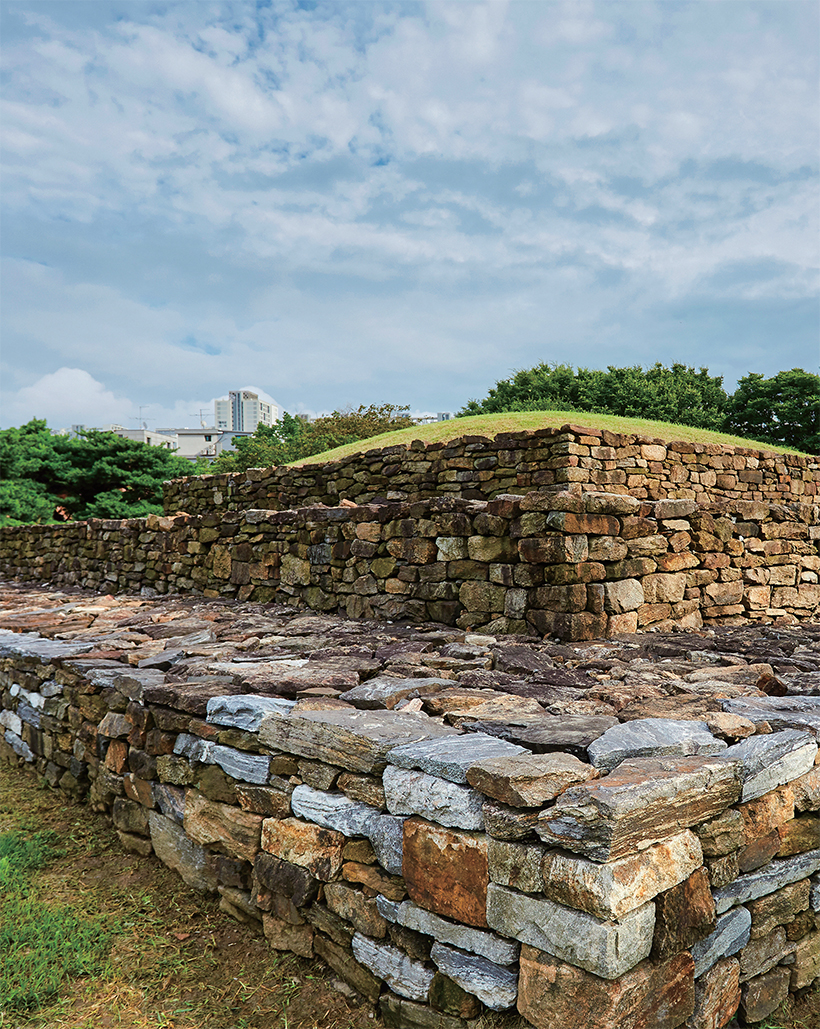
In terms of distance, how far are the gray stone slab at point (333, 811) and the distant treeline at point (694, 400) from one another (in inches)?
836

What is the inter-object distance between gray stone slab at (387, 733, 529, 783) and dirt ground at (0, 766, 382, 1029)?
852mm

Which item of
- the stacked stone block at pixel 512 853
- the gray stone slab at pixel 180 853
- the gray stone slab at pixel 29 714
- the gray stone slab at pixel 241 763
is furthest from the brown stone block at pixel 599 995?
the gray stone slab at pixel 29 714

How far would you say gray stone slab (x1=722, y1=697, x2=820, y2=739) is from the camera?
99.0 inches

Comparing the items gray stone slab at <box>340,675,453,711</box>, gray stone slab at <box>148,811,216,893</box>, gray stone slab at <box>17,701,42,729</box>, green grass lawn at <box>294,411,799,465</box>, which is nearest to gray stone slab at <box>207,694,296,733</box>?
gray stone slab at <box>340,675,453,711</box>

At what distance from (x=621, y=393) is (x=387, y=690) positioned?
22.5 m

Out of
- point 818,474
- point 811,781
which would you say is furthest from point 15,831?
point 818,474

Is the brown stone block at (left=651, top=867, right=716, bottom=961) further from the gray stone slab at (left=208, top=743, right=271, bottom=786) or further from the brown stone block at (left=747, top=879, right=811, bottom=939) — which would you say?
the gray stone slab at (left=208, top=743, right=271, bottom=786)

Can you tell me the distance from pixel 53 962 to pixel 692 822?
8.02 ft

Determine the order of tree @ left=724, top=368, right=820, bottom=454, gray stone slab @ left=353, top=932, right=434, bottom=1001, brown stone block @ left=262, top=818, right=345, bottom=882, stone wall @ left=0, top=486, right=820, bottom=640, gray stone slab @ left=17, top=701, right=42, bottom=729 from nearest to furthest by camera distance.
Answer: gray stone slab @ left=353, top=932, right=434, bottom=1001 < brown stone block @ left=262, top=818, right=345, bottom=882 < stone wall @ left=0, top=486, right=820, bottom=640 < gray stone slab @ left=17, top=701, right=42, bottom=729 < tree @ left=724, top=368, right=820, bottom=454

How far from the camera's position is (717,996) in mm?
2064

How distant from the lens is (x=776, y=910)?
7.57 feet

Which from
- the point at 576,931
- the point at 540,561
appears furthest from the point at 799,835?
the point at 540,561

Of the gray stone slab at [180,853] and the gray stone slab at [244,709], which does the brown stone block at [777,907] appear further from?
the gray stone slab at [180,853]

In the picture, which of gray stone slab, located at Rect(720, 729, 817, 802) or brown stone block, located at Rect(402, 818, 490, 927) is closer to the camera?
brown stone block, located at Rect(402, 818, 490, 927)
